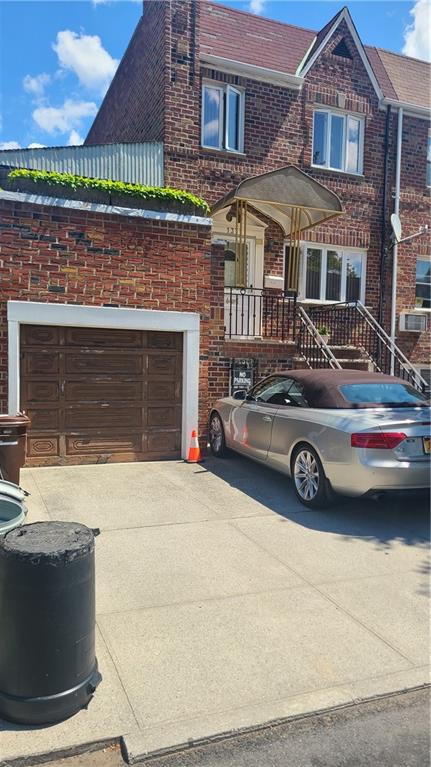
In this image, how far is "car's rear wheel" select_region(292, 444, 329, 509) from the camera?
5938mm

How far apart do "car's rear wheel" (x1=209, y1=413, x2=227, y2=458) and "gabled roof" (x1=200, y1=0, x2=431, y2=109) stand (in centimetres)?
799

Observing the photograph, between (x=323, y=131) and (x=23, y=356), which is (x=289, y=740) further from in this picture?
(x=323, y=131)

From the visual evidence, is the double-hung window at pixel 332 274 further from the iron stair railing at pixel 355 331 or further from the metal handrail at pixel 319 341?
the metal handrail at pixel 319 341

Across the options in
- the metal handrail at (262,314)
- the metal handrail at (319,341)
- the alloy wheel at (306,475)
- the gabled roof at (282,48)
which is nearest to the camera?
the alloy wheel at (306,475)

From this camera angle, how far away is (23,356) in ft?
25.2

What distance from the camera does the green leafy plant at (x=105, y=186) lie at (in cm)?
753

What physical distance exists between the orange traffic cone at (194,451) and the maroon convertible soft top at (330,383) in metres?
2.22

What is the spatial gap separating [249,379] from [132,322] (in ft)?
9.81

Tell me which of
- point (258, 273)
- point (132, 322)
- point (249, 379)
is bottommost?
point (249, 379)

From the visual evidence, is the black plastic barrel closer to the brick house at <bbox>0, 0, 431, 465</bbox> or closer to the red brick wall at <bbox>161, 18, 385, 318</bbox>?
the brick house at <bbox>0, 0, 431, 465</bbox>

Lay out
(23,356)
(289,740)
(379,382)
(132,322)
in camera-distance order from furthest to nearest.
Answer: (132,322)
(23,356)
(379,382)
(289,740)

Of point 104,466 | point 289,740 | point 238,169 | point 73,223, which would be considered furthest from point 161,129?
point 289,740

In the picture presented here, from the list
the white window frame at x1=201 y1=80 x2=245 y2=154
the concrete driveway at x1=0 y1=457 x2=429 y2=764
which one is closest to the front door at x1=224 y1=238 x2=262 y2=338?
the white window frame at x1=201 y1=80 x2=245 y2=154

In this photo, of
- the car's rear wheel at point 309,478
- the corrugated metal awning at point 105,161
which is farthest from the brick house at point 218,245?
the car's rear wheel at point 309,478
